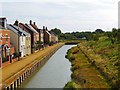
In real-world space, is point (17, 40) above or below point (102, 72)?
above

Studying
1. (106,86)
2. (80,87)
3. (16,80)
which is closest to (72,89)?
(80,87)

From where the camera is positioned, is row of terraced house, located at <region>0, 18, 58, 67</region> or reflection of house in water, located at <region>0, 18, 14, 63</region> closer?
reflection of house in water, located at <region>0, 18, 14, 63</region>

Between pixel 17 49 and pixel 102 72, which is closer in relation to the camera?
pixel 102 72

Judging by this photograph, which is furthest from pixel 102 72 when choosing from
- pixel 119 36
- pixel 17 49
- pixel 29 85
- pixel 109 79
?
pixel 119 36

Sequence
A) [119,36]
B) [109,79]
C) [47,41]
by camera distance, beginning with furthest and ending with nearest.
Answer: [47,41] → [119,36] → [109,79]

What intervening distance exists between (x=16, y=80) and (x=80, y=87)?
8.29 m

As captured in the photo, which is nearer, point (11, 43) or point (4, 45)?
point (4, 45)

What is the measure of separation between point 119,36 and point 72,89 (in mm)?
34959

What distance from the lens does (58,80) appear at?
3241 centimetres

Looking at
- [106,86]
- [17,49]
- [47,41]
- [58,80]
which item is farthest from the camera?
[47,41]

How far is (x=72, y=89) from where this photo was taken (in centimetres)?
2350

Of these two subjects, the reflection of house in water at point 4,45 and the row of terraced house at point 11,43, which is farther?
the row of terraced house at point 11,43

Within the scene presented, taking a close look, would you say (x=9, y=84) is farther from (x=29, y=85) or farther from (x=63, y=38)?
(x=63, y=38)

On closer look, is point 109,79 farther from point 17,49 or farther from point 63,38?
point 63,38
